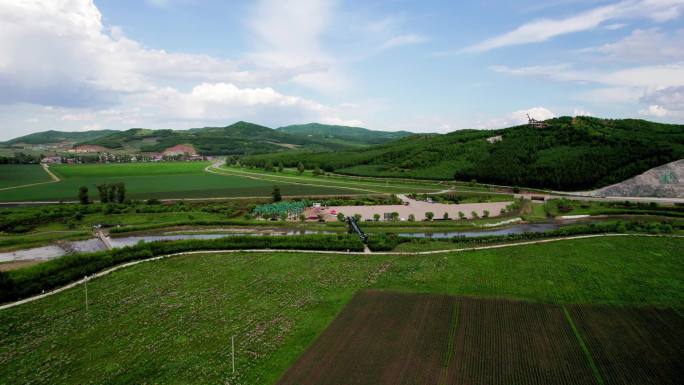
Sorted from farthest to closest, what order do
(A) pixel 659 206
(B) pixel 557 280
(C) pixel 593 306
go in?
(A) pixel 659 206, (B) pixel 557 280, (C) pixel 593 306

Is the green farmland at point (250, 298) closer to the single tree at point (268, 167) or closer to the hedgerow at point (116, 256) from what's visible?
the hedgerow at point (116, 256)

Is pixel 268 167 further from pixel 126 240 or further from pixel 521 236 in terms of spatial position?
pixel 521 236

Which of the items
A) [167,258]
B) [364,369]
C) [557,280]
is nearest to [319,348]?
[364,369]

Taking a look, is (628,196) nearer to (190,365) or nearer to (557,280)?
(557,280)

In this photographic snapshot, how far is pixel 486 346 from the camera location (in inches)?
1099

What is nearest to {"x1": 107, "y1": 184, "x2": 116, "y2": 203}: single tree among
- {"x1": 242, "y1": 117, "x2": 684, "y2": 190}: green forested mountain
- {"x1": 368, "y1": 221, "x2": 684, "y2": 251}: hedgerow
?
{"x1": 368, "y1": 221, "x2": 684, "y2": 251}: hedgerow

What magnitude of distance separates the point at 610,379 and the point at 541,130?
17134 centimetres

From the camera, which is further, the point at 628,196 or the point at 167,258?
the point at 628,196

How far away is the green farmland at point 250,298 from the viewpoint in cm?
2642

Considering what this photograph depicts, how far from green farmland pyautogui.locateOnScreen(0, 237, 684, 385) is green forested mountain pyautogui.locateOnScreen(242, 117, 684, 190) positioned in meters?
70.6

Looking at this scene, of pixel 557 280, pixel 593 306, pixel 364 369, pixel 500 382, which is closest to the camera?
pixel 500 382

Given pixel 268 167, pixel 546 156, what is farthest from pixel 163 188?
pixel 546 156

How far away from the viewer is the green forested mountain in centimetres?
11981

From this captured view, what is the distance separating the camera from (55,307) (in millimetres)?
35906
